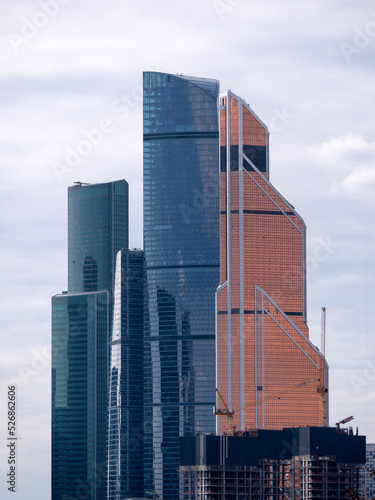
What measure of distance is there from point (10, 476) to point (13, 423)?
22.3 feet

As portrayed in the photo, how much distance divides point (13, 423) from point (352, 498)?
82562mm

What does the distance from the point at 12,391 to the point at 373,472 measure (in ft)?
280

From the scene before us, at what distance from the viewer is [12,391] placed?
560ft

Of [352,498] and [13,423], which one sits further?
[13,423]

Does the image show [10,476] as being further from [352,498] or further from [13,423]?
[352,498]


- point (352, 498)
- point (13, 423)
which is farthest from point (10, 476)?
point (352, 498)

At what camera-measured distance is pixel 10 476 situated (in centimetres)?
16988

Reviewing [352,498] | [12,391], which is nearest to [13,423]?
[12,391]

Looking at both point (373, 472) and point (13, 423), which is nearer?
point (373, 472)

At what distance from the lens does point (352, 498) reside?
9275 cm

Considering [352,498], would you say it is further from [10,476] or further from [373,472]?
[10,476]

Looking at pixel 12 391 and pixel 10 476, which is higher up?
pixel 12 391

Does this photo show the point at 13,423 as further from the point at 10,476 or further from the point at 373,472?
the point at 373,472

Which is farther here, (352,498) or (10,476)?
(10,476)
